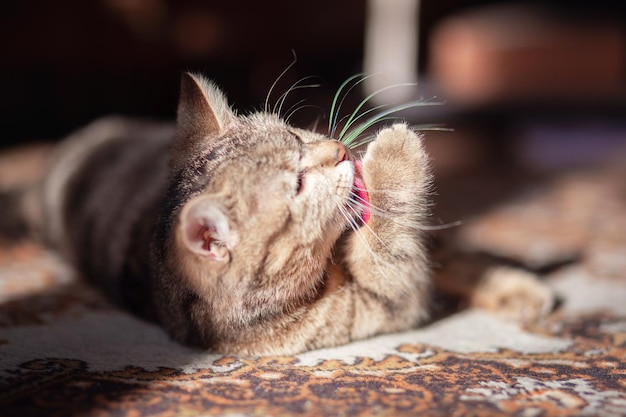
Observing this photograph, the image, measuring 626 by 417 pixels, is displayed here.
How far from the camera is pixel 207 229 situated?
1.14 meters

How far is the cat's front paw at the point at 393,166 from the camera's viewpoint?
1343mm

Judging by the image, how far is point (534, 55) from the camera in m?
5.45

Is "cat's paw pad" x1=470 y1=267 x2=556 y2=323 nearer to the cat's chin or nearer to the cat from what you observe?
the cat

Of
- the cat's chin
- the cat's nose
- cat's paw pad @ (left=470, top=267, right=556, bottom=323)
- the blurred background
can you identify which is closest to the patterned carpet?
cat's paw pad @ (left=470, top=267, right=556, bottom=323)

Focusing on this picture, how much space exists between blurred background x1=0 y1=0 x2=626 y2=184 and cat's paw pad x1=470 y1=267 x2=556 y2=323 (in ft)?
7.12

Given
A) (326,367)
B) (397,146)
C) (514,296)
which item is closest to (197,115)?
(397,146)

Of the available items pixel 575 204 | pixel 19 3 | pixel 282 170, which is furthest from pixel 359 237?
pixel 19 3

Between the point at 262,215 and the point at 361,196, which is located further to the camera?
the point at 361,196

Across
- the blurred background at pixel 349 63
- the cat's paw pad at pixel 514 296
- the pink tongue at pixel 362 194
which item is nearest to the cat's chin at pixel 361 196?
the pink tongue at pixel 362 194

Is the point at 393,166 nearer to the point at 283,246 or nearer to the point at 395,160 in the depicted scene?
the point at 395,160

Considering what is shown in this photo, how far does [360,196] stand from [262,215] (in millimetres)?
265

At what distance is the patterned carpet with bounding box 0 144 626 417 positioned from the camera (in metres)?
1.01

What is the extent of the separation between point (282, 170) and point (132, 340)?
1.77 feet

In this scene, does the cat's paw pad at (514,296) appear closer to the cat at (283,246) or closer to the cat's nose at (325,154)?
the cat at (283,246)
